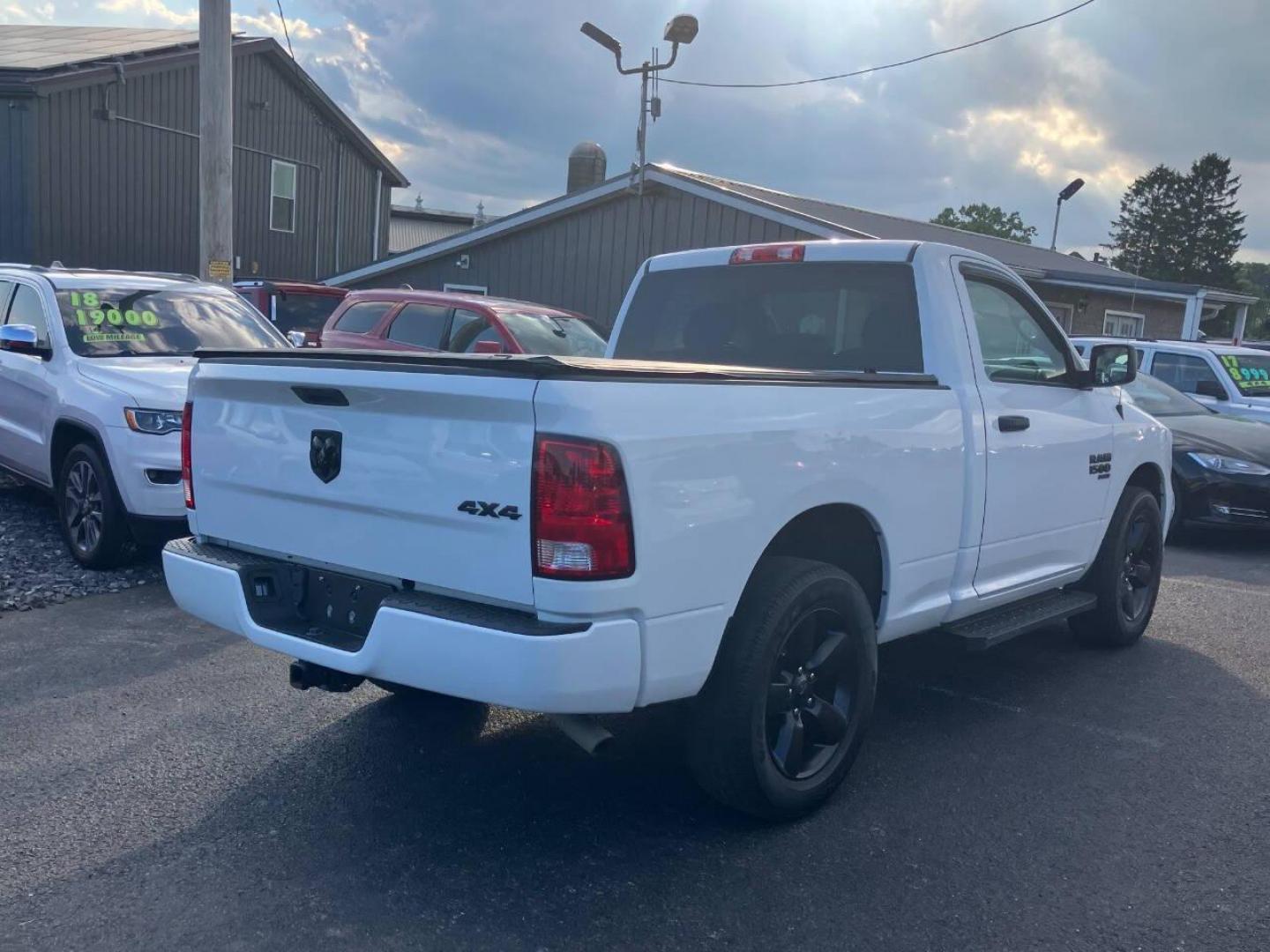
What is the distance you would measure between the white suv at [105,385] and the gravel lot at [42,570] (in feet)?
0.41

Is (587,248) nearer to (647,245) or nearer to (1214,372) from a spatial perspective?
(647,245)

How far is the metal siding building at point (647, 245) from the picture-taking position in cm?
1609

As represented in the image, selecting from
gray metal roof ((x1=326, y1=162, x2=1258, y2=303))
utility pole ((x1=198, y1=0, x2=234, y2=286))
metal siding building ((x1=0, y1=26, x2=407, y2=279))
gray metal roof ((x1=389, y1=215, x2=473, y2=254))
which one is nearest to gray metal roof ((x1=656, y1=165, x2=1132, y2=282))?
gray metal roof ((x1=326, y1=162, x2=1258, y2=303))

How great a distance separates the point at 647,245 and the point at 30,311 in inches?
424

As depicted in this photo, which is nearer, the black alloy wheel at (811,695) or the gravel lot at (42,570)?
the black alloy wheel at (811,695)

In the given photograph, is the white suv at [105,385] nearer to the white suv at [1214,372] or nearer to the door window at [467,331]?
the door window at [467,331]

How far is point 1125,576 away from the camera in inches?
Result: 231

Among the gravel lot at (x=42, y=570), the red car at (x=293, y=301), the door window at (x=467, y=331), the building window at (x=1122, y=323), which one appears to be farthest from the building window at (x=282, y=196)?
the gravel lot at (x=42, y=570)

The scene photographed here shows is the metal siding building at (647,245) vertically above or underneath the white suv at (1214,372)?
above

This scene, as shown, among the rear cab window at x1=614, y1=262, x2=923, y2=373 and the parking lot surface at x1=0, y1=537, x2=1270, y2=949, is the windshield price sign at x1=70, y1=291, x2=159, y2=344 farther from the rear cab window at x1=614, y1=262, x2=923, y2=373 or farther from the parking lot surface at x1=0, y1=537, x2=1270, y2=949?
the rear cab window at x1=614, y1=262, x2=923, y2=373

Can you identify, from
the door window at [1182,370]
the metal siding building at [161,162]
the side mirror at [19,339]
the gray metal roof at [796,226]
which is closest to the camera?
the side mirror at [19,339]

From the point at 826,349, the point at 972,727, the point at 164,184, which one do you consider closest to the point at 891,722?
the point at 972,727

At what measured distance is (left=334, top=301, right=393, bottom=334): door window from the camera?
11.6m

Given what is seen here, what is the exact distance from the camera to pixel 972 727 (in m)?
4.66
